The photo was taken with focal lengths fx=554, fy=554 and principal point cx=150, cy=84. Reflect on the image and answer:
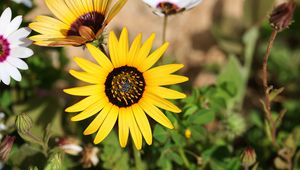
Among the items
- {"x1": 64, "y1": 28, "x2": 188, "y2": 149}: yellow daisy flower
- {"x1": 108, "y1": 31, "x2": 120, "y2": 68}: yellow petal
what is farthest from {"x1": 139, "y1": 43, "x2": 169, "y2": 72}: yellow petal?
{"x1": 108, "y1": 31, "x2": 120, "y2": 68}: yellow petal

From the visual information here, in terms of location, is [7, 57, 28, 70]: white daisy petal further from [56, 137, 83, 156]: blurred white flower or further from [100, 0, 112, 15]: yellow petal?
[56, 137, 83, 156]: blurred white flower

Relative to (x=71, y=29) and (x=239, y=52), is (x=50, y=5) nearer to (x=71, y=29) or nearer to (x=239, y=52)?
(x=71, y=29)

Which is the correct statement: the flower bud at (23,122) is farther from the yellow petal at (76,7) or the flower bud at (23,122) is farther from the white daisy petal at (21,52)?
the yellow petal at (76,7)

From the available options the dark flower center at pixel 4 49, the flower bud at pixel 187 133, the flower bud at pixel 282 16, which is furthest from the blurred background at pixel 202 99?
the dark flower center at pixel 4 49

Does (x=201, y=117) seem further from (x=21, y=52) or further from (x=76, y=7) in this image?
(x=21, y=52)

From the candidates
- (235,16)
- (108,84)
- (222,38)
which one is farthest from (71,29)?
(235,16)
